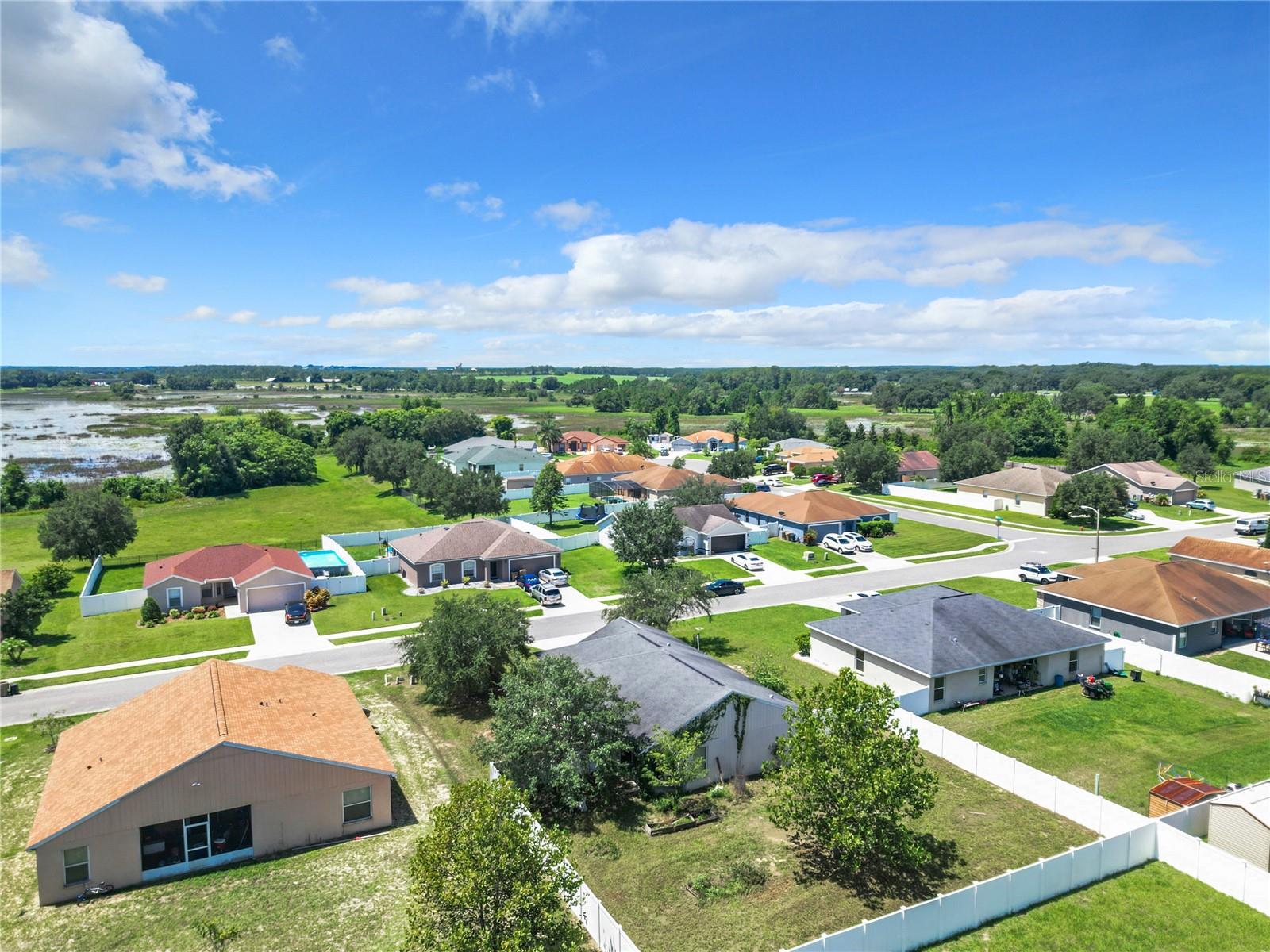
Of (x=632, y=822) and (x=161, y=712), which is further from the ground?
(x=161, y=712)

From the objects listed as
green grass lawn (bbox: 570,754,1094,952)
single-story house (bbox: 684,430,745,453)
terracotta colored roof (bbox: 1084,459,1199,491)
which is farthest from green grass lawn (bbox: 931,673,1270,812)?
single-story house (bbox: 684,430,745,453)

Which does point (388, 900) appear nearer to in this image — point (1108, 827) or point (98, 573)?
point (1108, 827)

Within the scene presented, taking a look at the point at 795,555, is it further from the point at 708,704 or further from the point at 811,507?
the point at 708,704

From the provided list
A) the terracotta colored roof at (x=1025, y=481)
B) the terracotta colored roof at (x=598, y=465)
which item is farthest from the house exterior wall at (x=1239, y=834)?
the terracotta colored roof at (x=598, y=465)

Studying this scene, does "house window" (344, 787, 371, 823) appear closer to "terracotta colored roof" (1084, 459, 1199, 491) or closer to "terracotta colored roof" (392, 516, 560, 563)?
"terracotta colored roof" (392, 516, 560, 563)

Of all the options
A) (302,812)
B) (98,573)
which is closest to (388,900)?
(302,812)

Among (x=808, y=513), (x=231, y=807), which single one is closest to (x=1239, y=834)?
(x=231, y=807)
